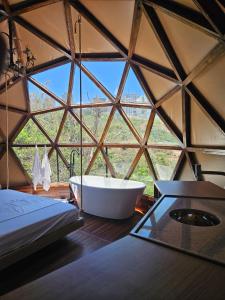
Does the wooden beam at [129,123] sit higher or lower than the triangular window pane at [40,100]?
lower

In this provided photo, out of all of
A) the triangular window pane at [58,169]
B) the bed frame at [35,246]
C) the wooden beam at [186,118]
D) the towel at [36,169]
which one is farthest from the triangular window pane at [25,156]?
the wooden beam at [186,118]

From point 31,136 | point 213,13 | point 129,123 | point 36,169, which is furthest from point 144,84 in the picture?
point 31,136

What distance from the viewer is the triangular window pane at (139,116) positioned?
18.9 feet

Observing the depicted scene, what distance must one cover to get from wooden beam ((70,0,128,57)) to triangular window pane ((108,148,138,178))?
2.69 meters

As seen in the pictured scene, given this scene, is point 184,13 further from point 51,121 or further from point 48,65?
point 51,121

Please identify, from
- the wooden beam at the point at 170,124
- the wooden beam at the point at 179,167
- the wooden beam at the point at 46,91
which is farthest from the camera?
the wooden beam at the point at 46,91

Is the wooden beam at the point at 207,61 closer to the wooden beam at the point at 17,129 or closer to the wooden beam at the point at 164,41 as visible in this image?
the wooden beam at the point at 164,41

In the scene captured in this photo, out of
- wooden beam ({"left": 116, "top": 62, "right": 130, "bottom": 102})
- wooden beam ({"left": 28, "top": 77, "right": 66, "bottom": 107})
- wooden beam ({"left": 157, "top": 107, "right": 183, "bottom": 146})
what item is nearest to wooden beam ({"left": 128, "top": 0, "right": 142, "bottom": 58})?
wooden beam ({"left": 116, "top": 62, "right": 130, "bottom": 102})

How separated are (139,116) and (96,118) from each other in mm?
1284

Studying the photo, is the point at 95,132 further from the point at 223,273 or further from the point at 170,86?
the point at 223,273

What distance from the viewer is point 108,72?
17.9ft

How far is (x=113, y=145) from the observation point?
657cm

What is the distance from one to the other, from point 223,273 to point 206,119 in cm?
365

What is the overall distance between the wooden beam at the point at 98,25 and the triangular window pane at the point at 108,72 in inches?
23.3
